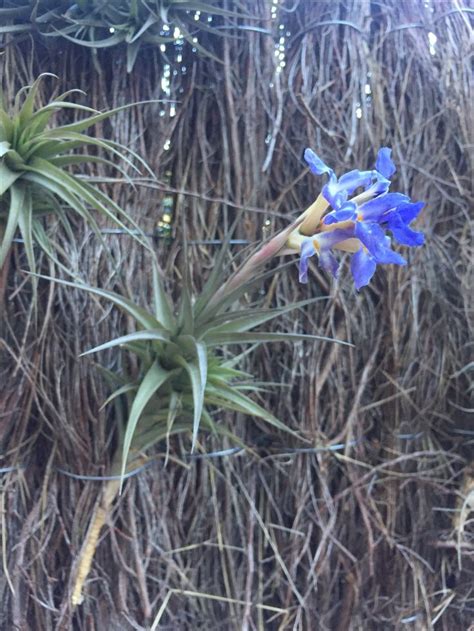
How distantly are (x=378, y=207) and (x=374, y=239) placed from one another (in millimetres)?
46

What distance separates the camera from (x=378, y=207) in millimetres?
792

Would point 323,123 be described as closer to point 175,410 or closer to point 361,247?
point 361,247

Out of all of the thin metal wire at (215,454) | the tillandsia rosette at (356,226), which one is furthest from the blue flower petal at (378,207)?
the thin metal wire at (215,454)

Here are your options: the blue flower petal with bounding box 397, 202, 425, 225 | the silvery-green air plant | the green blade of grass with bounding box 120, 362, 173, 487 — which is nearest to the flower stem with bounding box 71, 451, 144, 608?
the green blade of grass with bounding box 120, 362, 173, 487

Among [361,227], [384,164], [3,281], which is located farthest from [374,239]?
[3,281]

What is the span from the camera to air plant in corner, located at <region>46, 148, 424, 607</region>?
0.80 m

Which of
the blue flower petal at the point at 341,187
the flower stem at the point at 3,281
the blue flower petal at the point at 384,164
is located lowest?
the flower stem at the point at 3,281

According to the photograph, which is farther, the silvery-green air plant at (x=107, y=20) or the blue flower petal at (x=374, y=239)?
the silvery-green air plant at (x=107, y=20)

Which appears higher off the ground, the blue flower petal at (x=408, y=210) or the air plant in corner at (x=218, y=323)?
the blue flower petal at (x=408, y=210)

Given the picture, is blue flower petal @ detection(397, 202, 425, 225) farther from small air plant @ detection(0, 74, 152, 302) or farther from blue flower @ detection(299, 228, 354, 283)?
small air plant @ detection(0, 74, 152, 302)

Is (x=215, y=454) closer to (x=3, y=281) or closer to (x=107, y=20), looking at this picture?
(x=3, y=281)

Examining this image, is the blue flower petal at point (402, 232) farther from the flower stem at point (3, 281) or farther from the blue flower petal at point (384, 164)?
the flower stem at point (3, 281)

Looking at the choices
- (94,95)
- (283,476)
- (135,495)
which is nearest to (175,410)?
(135,495)

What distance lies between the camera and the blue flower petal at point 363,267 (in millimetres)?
799
